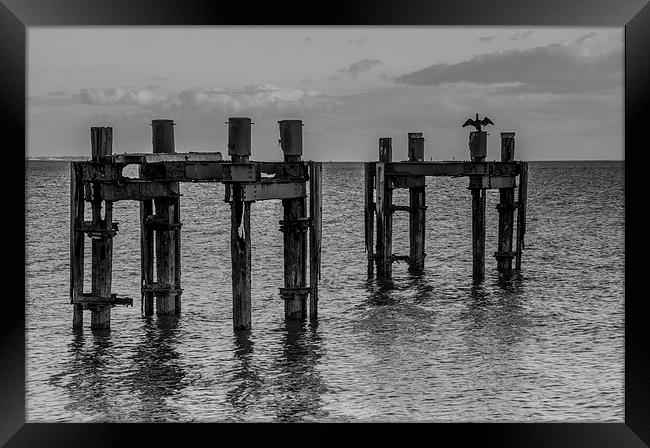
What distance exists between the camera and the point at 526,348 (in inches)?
645

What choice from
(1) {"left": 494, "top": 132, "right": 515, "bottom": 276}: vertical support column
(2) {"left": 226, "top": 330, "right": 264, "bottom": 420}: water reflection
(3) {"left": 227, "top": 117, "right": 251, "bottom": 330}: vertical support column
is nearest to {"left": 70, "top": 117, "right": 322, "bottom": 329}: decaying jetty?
(3) {"left": 227, "top": 117, "right": 251, "bottom": 330}: vertical support column

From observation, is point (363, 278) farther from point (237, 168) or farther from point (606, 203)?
point (606, 203)

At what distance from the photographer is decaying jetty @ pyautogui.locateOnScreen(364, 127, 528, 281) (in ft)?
72.8

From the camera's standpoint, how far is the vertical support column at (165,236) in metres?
17.2

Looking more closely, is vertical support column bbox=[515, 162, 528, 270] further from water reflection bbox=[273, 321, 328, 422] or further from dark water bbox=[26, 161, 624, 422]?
water reflection bbox=[273, 321, 328, 422]

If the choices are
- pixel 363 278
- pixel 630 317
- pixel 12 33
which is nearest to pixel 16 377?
pixel 12 33

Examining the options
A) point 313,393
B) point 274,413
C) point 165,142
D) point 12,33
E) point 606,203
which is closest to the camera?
point 12,33

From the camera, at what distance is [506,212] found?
80.8ft

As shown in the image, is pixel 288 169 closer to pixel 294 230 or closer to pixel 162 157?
pixel 294 230

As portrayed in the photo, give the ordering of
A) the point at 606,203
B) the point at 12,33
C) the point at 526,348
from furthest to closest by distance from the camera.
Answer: the point at 606,203 < the point at 526,348 < the point at 12,33

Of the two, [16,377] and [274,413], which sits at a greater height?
[16,377]

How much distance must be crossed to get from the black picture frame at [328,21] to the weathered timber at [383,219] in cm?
1511

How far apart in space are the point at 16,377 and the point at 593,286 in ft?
70.8

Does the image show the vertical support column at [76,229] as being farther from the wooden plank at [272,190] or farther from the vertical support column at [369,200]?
the vertical support column at [369,200]
